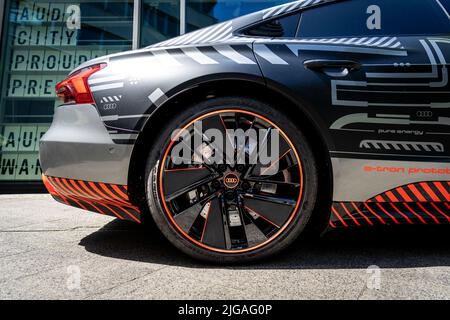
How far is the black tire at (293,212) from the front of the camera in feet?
4.88

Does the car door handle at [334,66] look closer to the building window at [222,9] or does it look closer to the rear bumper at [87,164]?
the rear bumper at [87,164]

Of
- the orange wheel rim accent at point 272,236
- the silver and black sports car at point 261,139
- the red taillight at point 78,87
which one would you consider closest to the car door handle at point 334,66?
the silver and black sports car at point 261,139

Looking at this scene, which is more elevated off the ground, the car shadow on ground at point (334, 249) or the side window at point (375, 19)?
the side window at point (375, 19)

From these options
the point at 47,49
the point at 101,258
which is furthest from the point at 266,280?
the point at 47,49

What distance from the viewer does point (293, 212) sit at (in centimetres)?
149

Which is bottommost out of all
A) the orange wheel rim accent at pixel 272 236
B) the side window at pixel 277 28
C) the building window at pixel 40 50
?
the orange wheel rim accent at pixel 272 236

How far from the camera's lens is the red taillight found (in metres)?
1.58

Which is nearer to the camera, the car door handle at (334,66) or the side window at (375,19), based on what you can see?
the car door handle at (334,66)

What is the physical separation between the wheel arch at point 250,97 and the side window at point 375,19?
1.23ft

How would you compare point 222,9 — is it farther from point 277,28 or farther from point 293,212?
point 293,212

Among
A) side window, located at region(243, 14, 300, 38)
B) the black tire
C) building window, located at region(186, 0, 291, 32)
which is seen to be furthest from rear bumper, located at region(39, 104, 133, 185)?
building window, located at region(186, 0, 291, 32)

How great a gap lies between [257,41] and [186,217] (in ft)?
2.96

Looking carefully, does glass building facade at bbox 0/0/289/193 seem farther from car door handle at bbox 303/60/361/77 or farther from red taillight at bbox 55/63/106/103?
car door handle at bbox 303/60/361/77

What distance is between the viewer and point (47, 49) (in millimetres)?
4832
